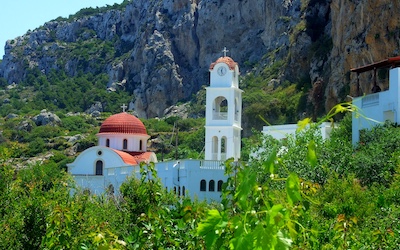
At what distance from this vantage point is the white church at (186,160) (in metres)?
48.1

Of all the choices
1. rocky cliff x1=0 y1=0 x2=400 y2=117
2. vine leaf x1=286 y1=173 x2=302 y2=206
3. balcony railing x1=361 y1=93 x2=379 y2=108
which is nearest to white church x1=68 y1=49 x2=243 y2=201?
balcony railing x1=361 y1=93 x2=379 y2=108

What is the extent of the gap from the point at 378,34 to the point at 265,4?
2755 inches

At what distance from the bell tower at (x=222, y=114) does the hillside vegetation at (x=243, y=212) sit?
1506 centimetres

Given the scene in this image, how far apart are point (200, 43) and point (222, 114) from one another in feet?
268

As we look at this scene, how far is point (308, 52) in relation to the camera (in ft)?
259

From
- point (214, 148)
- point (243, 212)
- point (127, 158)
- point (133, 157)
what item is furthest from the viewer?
point (133, 157)

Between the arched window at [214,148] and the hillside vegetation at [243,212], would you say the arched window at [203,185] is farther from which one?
the hillside vegetation at [243,212]

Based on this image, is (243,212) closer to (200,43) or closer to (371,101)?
(371,101)

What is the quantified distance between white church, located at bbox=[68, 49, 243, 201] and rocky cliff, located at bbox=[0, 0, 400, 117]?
10.3m

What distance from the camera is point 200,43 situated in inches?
5305

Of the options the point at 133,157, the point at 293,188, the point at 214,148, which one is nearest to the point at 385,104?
the point at 214,148

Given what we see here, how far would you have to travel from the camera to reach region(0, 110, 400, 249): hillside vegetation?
6.76 m

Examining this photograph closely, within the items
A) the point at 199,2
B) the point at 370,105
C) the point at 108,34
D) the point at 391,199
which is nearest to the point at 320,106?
the point at 370,105

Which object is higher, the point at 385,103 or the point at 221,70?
the point at 221,70
